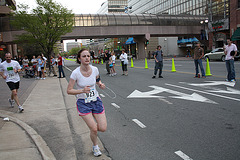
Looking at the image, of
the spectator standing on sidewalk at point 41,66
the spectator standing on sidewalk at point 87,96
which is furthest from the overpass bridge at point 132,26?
the spectator standing on sidewalk at point 87,96

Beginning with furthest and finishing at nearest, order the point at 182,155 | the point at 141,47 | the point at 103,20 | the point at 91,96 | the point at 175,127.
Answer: the point at 141,47
the point at 103,20
the point at 175,127
the point at 91,96
the point at 182,155

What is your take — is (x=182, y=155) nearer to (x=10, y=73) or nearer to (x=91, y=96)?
(x=91, y=96)

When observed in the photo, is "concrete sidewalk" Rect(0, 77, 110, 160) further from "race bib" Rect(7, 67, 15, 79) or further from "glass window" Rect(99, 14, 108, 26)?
"glass window" Rect(99, 14, 108, 26)

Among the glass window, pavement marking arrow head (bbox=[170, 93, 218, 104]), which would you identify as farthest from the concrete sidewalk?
the glass window

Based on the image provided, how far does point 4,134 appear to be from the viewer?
483cm

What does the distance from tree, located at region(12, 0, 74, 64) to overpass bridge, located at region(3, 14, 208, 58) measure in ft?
58.0

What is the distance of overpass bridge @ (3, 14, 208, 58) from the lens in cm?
4419

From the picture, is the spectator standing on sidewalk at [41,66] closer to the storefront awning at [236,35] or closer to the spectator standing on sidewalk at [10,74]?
the spectator standing on sidewalk at [10,74]

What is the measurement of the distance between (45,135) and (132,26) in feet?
146

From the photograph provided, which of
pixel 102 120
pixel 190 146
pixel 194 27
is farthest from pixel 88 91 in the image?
pixel 194 27

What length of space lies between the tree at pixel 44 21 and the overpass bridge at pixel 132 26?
17.7 metres

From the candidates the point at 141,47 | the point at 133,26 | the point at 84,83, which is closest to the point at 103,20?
the point at 133,26

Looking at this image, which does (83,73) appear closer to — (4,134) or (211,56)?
(4,134)

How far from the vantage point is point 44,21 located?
2423 centimetres
